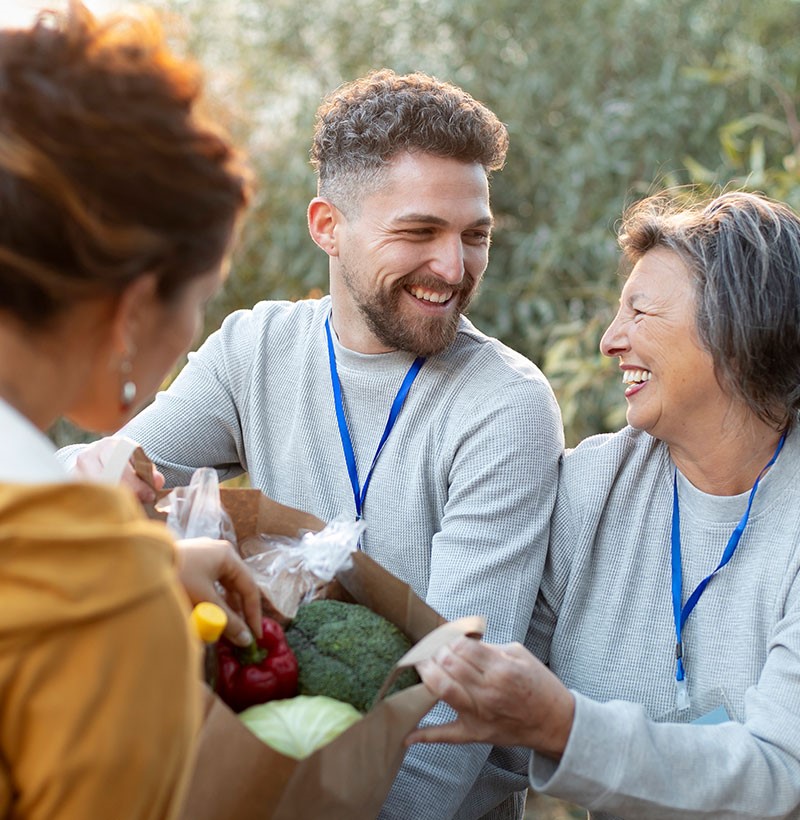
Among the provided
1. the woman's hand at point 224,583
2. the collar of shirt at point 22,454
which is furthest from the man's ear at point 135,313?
the woman's hand at point 224,583

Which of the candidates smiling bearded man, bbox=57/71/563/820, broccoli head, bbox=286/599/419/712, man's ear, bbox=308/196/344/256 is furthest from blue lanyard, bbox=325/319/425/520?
broccoli head, bbox=286/599/419/712

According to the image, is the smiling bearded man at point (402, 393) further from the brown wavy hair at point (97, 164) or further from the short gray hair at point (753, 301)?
the brown wavy hair at point (97, 164)

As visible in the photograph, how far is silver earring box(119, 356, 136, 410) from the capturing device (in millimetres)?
1206

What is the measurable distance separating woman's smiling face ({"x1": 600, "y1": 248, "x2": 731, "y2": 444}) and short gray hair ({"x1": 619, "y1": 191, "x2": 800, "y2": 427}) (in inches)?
1.0

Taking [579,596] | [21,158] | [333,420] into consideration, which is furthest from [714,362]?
[21,158]

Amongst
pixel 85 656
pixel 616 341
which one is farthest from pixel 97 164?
pixel 616 341

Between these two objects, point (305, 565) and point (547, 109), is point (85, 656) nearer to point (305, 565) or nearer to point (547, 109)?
point (305, 565)

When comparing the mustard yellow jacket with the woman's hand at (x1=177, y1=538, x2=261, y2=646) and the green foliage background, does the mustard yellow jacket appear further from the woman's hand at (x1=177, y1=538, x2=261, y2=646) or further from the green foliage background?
the green foliage background

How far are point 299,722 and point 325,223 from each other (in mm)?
1380

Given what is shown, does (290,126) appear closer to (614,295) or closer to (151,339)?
(614,295)

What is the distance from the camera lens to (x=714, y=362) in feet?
6.65

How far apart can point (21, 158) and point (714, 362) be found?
1.39m

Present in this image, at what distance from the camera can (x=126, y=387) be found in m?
1.23

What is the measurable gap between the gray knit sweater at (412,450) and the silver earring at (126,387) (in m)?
0.93
